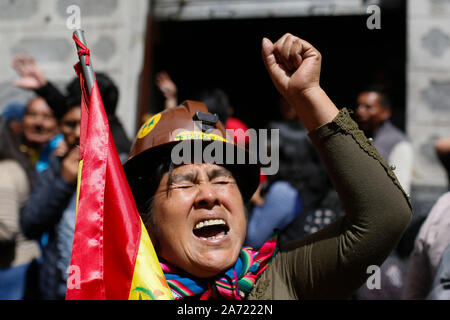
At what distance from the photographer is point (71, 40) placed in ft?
18.1

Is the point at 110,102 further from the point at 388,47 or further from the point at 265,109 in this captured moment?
the point at 265,109

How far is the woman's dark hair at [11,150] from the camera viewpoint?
3648 mm

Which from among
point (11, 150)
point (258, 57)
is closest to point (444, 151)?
point (11, 150)

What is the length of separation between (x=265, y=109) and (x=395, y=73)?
231 cm

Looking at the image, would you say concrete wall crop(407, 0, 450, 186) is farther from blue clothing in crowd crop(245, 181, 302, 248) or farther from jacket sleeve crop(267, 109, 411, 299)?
jacket sleeve crop(267, 109, 411, 299)

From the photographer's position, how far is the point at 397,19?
5.29 m

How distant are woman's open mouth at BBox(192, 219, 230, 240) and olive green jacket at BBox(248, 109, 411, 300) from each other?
23 centimetres

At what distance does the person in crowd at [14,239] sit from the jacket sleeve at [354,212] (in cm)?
228

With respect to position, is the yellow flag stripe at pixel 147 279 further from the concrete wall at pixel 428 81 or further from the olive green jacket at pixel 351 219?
the concrete wall at pixel 428 81

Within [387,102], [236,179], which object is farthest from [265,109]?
[236,179]

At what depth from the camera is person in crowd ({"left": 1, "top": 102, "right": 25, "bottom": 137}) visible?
4910 mm

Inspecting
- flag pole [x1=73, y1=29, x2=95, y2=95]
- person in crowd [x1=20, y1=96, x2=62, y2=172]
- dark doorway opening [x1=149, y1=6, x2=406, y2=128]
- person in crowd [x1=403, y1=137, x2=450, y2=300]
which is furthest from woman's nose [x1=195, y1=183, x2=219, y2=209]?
dark doorway opening [x1=149, y1=6, x2=406, y2=128]

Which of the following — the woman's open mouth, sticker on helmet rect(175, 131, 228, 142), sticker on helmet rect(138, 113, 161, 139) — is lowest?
the woman's open mouth

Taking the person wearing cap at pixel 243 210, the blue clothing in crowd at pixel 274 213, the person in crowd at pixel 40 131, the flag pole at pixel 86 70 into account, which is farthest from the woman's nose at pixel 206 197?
the person in crowd at pixel 40 131
